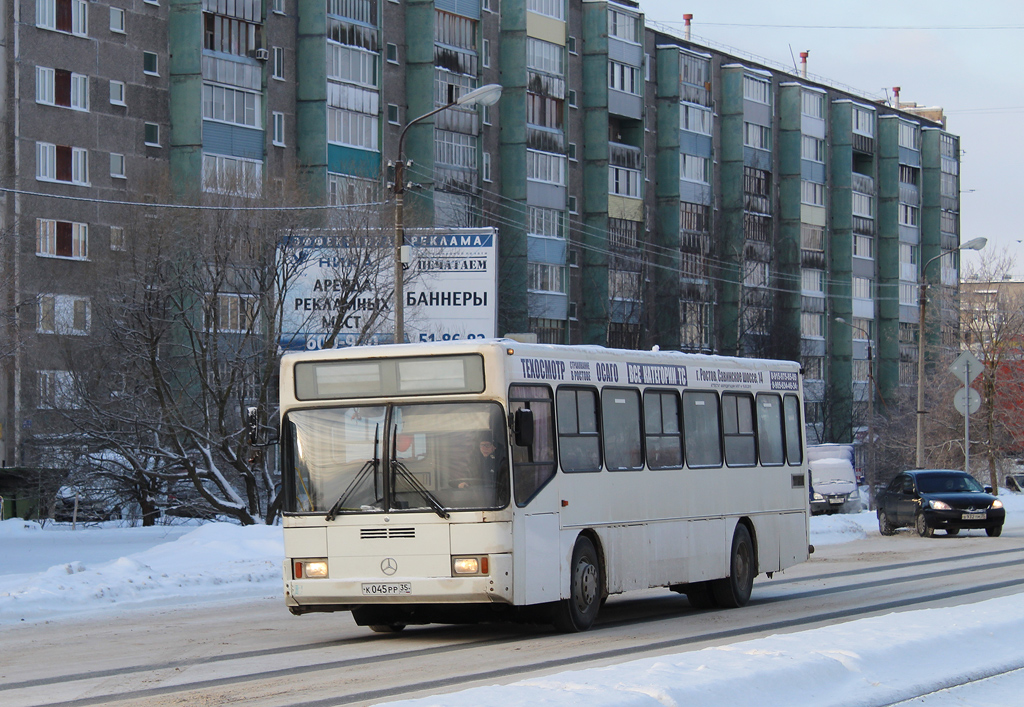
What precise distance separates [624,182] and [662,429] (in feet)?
210

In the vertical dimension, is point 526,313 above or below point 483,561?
above

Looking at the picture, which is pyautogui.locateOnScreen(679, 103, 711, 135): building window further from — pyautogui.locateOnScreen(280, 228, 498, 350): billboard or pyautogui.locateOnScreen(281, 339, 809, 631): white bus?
pyautogui.locateOnScreen(281, 339, 809, 631): white bus

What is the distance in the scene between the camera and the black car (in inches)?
1224

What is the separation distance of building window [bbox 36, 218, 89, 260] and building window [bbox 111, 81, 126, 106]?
4.90 metres

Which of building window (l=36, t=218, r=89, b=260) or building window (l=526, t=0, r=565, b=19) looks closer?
building window (l=36, t=218, r=89, b=260)

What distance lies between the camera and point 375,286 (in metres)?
34.3

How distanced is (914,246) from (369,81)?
2153 inches

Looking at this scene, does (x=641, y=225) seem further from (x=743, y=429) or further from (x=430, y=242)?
(x=743, y=429)

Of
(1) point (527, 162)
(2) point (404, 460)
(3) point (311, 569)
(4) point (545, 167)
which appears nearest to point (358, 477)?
(2) point (404, 460)

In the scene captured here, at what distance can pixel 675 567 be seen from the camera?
1553 cm

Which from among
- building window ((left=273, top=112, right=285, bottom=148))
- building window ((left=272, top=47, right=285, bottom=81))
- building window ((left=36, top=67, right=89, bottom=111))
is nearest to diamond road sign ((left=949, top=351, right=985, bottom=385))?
building window ((left=273, top=112, right=285, bottom=148))

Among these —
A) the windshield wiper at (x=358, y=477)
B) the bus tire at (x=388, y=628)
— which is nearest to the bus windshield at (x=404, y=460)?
the windshield wiper at (x=358, y=477)

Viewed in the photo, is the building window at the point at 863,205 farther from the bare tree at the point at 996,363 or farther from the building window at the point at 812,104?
the bare tree at the point at 996,363

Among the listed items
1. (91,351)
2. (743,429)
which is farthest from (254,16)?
(743,429)
